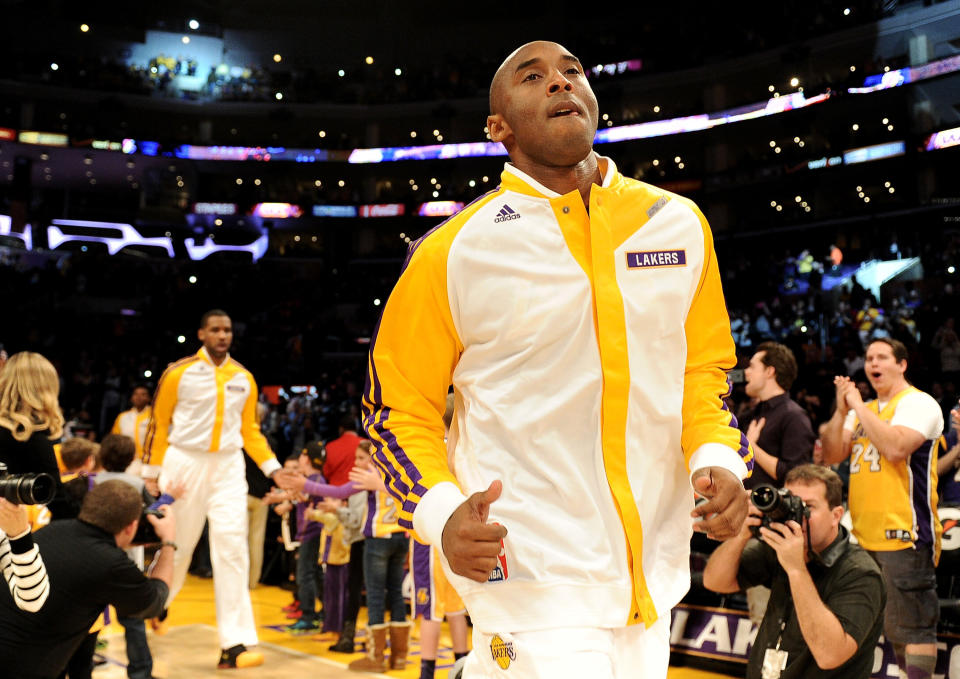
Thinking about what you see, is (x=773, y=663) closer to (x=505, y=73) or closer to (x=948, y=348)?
(x=505, y=73)

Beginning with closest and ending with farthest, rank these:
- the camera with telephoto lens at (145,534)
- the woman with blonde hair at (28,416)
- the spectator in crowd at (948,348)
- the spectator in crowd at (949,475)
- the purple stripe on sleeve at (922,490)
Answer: the woman with blonde hair at (28,416)
the camera with telephoto lens at (145,534)
the purple stripe on sleeve at (922,490)
the spectator in crowd at (949,475)
the spectator in crowd at (948,348)

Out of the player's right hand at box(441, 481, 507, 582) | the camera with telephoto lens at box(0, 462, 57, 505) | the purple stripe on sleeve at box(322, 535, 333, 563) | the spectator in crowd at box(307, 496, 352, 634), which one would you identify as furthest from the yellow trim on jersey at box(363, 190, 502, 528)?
the purple stripe on sleeve at box(322, 535, 333, 563)

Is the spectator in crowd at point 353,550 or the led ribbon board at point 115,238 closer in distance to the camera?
the spectator in crowd at point 353,550

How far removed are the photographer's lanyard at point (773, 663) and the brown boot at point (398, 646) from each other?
155 inches

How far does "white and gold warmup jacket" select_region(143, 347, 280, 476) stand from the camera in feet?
23.5

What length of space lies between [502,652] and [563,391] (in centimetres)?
57

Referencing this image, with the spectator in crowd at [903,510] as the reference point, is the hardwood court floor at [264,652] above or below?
below

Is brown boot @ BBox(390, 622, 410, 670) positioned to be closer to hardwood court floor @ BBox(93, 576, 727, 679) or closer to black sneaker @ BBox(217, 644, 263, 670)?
hardwood court floor @ BBox(93, 576, 727, 679)

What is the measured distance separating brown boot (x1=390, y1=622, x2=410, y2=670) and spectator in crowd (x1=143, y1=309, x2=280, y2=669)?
37.9 inches

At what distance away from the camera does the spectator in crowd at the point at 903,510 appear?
5383mm

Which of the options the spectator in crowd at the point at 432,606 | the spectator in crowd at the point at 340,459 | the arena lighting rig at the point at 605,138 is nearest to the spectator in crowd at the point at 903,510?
the spectator in crowd at the point at 432,606

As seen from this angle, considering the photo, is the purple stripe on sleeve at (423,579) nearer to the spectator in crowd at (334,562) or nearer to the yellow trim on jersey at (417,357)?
the spectator in crowd at (334,562)

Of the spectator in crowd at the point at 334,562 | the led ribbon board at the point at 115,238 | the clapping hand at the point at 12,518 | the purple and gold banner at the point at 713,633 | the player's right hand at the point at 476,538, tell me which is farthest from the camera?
the led ribbon board at the point at 115,238

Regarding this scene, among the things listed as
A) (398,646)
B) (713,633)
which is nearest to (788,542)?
(713,633)
